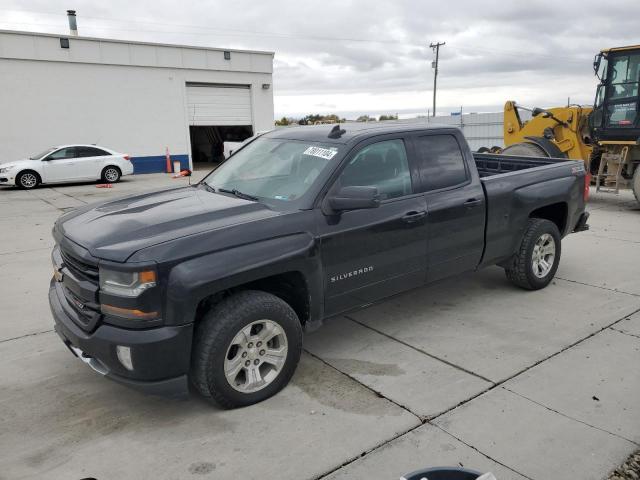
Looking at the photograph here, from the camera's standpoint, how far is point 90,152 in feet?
55.6

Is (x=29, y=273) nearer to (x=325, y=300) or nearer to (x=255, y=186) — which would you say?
(x=255, y=186)

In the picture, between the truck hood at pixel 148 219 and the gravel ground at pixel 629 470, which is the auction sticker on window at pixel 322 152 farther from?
the gravel ground at pixel 629 470

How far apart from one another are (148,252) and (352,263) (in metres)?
1.51

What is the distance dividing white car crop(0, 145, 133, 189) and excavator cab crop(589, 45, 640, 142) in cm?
1448

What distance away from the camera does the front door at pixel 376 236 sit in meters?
3.75

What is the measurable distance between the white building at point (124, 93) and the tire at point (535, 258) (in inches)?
746

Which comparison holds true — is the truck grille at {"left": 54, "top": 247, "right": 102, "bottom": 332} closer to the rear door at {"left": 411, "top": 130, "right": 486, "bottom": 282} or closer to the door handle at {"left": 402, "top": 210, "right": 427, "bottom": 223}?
the door handle at {"left": 402, "top": 210, "right": 427, "bottom": 223}

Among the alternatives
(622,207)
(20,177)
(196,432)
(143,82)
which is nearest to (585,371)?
(196,432)

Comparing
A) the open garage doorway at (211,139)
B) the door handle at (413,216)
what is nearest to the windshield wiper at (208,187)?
the door handle at (413,216)

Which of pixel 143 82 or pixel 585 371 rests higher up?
pixel 143 82

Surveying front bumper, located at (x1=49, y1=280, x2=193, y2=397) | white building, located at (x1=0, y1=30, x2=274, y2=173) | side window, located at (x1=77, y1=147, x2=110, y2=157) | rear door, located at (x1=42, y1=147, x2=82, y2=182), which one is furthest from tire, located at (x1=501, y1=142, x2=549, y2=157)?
white building, located at (x1=0, y1=30, x2=274, y2=173)

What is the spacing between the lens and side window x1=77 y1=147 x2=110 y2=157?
55.0ft

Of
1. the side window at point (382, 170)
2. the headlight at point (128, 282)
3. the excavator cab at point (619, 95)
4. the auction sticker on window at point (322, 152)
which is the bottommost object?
the headlight at point (128, 282)

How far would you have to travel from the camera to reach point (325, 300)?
3.75 metres
